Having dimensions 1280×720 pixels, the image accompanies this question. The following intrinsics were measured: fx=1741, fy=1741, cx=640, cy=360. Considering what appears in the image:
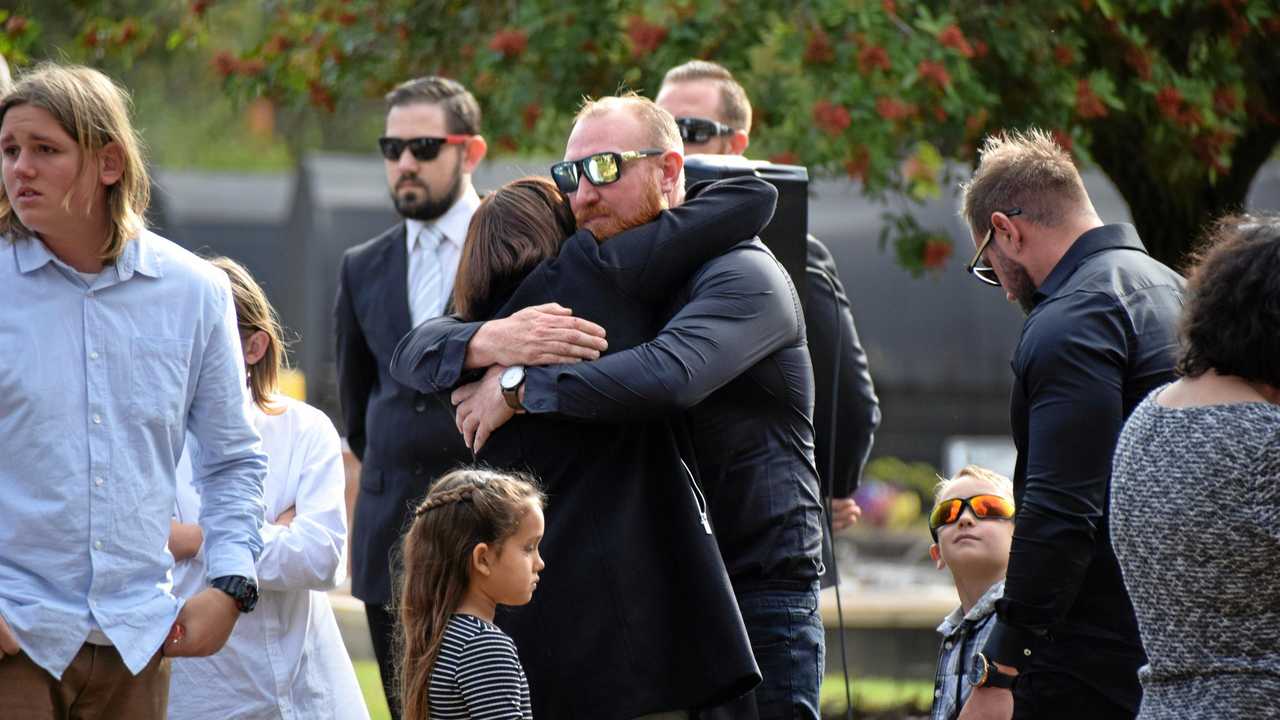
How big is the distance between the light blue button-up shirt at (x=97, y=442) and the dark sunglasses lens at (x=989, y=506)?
2092 millimetres

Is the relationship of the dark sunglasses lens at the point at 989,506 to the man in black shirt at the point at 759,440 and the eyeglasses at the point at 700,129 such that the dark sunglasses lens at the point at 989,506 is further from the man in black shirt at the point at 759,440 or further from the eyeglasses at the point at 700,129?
the eyeglasses at the point at 700,129

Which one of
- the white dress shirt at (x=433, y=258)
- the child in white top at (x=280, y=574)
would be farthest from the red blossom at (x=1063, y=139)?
the child in white top at (x=280, y=574)

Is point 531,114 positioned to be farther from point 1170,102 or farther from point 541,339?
point 541,339

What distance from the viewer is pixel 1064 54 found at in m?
7.39

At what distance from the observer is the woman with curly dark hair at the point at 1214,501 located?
301 centimetres

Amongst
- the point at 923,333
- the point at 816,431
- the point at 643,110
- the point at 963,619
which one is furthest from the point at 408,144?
the point at 923,333

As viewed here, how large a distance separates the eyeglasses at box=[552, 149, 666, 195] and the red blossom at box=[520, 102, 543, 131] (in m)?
3.52

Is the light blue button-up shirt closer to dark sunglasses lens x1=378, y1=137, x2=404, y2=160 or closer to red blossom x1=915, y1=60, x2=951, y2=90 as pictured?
dark sunglasses lens x1=378, y1=137, x2=404, y2=160

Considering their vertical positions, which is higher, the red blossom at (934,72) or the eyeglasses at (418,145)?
the red blossom at (934,72)

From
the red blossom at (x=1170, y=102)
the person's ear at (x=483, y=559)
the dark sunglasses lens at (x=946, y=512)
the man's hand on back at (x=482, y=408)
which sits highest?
the red blossom at (x=1170, y=102)

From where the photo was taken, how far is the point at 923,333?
21469 millimetres

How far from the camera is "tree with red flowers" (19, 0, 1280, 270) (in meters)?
7.12

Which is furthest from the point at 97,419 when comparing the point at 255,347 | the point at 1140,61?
the point at 1140,61

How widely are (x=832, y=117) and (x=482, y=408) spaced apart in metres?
3.40
